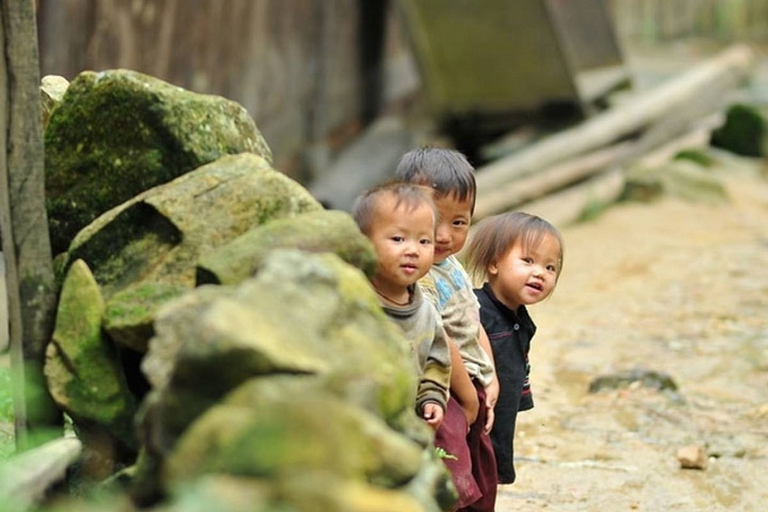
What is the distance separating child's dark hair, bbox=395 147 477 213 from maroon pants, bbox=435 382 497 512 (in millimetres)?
505

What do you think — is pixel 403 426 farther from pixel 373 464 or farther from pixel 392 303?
pixel 392 303

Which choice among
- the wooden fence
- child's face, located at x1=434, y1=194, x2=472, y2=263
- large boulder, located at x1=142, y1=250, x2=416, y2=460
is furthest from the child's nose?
the wooden fence

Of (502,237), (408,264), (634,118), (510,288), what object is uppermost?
(408,264)

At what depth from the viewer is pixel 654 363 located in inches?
255

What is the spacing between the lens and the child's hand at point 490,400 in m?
3.69

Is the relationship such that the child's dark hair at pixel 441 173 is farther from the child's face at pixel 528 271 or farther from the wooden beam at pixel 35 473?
the wooden beam at pixel 35 473

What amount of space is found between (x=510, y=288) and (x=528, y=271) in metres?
0.07

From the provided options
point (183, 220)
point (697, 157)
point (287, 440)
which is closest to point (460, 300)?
point (183, 220)

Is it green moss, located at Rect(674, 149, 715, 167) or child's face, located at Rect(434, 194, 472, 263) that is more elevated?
child's face, located at Rect(434, 194, 472, 263)

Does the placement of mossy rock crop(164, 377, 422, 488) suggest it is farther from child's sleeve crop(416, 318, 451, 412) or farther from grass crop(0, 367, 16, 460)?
grass crop(0, 367, 16, 460)

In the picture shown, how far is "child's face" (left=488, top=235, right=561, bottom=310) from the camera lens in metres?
3.83

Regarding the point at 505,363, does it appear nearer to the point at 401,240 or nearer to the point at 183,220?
the point at 401,240

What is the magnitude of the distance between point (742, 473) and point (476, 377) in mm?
1691

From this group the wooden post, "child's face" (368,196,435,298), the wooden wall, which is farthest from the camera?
the wooden wall
